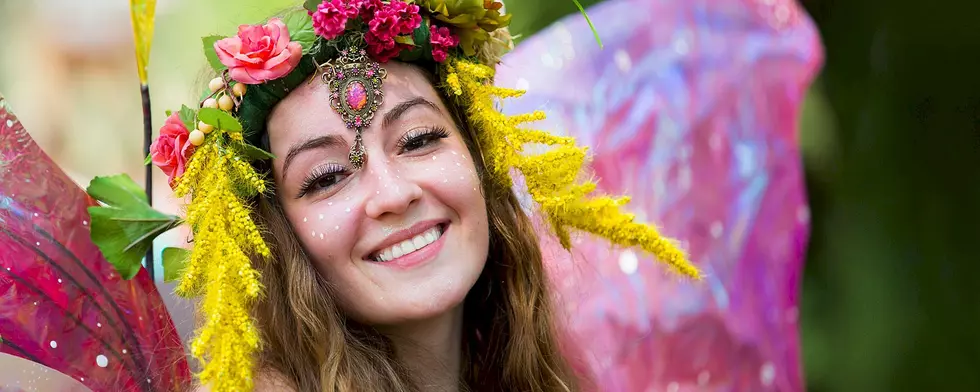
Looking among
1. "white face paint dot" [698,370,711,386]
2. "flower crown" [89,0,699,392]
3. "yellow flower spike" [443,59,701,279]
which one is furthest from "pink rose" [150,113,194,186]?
"white face paint dot" [698,370,711,386]

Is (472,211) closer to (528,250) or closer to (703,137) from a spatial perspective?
(528,250)

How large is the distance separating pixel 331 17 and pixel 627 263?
121cm

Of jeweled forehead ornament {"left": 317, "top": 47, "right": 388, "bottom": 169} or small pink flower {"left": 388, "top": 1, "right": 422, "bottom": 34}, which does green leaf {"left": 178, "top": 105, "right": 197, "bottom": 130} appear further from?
small pink flower {"left": 388, "top": 1, "right": 422, "bottom": 34}

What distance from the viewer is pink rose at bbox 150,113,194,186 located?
1385 millimetres

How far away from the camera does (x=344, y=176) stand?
1378 mm

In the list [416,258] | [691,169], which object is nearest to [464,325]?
[416,258]

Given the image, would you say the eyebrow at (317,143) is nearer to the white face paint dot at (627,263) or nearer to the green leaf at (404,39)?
the green leaf at (404,39)

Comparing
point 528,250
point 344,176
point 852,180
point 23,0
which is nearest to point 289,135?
point 344,176

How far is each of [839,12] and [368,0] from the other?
5.28 ft

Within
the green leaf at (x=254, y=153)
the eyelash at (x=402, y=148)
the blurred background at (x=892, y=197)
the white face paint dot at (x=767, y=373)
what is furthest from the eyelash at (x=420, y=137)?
the white face paint dot at (x=767, y=373)

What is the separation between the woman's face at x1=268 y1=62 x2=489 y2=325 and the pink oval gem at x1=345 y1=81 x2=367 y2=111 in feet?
0.10

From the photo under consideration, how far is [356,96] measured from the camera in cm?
136

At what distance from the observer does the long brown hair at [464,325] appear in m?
1.37

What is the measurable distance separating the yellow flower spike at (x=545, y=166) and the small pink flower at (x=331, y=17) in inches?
8.0
